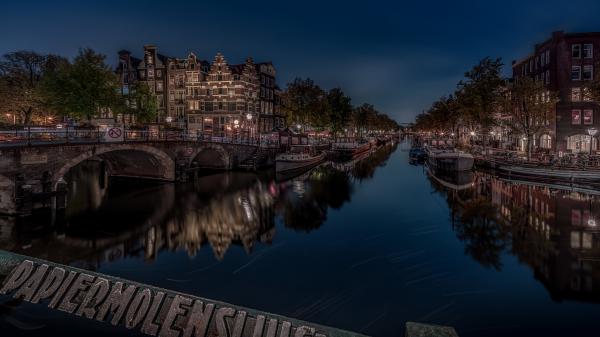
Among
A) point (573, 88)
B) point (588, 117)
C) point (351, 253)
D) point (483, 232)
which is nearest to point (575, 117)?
point (588, 117)

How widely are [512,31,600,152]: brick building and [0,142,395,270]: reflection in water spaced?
3467 centimetres

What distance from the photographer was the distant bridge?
82.1ft

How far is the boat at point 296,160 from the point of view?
173ft

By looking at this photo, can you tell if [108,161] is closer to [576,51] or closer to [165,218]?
[165,218]

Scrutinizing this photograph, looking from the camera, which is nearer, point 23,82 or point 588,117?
point 588,117

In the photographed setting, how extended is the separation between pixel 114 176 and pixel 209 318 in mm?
42499

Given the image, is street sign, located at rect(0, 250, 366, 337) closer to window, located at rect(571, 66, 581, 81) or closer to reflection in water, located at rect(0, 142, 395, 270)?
reflection in water, located at rect(0, 142, 395, 270)

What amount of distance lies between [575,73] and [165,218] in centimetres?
5915

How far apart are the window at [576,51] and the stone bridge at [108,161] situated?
47.7 meters

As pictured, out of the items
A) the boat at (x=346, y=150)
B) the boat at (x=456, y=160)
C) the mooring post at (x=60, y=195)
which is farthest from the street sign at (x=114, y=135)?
the boat at (x=346, y=150)

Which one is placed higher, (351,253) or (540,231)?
(540,231)

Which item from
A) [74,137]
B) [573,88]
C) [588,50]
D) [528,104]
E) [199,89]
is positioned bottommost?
[74,137]

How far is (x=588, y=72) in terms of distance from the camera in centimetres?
5562

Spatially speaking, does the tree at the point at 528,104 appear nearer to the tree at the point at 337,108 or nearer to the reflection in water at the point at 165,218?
the reflection in water at the point at 165,218
